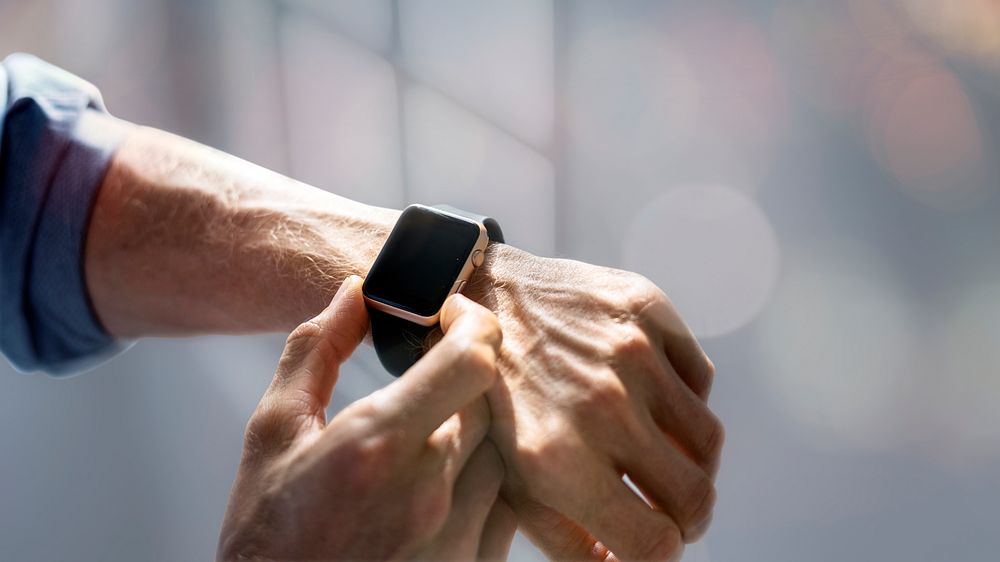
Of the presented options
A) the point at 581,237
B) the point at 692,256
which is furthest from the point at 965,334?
the point at 581,237

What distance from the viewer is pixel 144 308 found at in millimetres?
1055

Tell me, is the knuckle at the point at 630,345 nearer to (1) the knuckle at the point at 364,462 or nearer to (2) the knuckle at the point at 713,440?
(2) the knuckle at the point at 713,440

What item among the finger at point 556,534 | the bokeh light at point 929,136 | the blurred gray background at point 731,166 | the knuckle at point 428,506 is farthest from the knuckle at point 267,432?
the bokeh light at point 929,136

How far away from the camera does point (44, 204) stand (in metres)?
0.99

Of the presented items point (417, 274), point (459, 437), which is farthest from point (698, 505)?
point (417, 274)

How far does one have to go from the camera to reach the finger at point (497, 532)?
2.39 ft

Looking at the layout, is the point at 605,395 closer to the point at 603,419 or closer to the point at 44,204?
the point at 603,419

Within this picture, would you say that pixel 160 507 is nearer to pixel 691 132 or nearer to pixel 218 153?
pixel 218 153

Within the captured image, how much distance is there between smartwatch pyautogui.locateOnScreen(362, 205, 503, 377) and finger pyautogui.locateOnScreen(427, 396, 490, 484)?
13cm

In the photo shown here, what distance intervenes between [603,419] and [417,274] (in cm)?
27

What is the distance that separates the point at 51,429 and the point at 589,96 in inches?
53.3

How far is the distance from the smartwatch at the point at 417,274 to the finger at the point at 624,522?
25 cm

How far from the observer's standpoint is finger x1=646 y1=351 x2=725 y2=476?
76 cm

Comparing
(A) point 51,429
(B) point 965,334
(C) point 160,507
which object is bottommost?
(C) point 160,507
